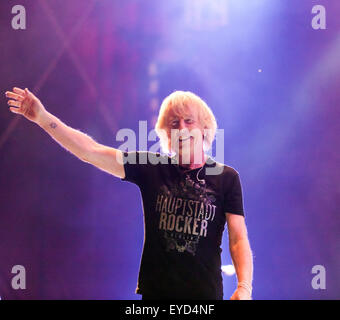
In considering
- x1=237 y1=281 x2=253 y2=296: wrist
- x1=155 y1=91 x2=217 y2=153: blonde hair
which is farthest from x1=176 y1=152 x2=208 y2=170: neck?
x1=237 y1=281 x2=253 y2=296: wrist

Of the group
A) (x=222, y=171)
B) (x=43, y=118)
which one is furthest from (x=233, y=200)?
(x=43, y=118)

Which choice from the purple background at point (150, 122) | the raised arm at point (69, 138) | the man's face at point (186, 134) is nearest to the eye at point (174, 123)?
the man's face at point (186, 134)

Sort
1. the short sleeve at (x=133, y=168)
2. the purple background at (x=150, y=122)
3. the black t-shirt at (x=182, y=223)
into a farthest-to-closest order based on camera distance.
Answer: the purple background at (x=150, y=122), the short sleeve at (x=133, y=168), the black t-shirt at (x=182, y=223)

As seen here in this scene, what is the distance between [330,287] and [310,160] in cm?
81

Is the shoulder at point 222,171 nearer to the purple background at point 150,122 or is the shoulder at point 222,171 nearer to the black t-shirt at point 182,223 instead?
the black t-shirt at point 182,223

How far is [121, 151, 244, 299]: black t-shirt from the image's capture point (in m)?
1.47

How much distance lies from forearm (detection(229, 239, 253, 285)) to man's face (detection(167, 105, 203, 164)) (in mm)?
431

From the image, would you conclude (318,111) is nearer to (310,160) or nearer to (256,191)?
(310,160)

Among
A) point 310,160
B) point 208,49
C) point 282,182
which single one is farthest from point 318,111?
point 208,49

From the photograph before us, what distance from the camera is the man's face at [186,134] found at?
1667mm

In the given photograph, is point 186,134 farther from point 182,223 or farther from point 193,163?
point 182,223

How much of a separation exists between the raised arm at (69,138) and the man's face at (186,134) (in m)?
0.28

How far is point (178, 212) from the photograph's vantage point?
1.56 meters

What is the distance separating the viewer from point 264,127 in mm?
2305
